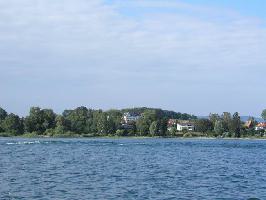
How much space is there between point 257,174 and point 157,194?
65.7 ft

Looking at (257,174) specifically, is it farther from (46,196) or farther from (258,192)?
(46,196)

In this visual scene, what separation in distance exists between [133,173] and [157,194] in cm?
1457

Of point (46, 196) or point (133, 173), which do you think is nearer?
point (46, 196)

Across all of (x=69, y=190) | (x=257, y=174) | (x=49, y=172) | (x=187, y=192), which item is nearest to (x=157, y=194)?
(x=187, y=192)

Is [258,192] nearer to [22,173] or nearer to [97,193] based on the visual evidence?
[97,193]

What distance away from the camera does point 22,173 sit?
4897 centimetres

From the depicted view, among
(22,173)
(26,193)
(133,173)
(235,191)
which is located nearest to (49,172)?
(22,173)

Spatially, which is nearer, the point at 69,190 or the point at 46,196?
the point at 46,196

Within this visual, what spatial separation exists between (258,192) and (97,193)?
1188cm

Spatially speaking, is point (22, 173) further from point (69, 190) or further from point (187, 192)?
point (187, 192)

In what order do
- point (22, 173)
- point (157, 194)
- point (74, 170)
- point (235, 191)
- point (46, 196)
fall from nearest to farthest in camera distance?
point (46, 196) < point (157, 194) < point (235, 191) < point (22, 173) < point (74, 170)

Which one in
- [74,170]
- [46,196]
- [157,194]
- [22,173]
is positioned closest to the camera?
[46,196]

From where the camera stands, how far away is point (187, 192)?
3800cm

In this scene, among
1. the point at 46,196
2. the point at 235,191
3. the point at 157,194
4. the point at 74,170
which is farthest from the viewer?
the point at 74,170
